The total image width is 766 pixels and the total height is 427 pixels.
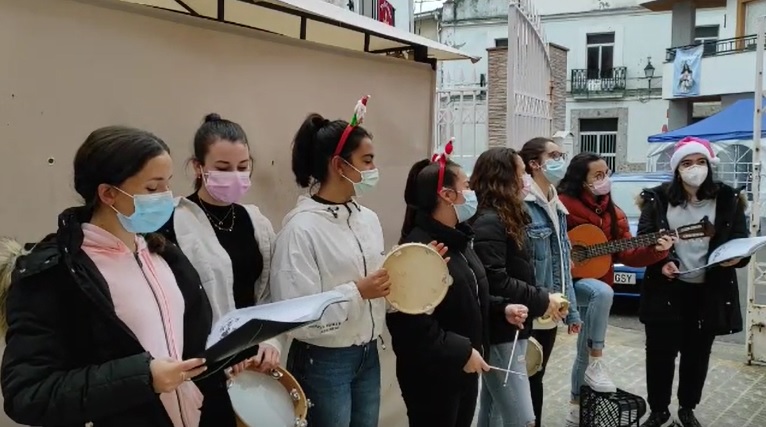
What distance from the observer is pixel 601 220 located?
500 centimetres

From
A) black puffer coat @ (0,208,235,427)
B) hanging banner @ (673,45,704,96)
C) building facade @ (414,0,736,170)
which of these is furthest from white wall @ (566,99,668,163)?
black puffer coat @ (0,208,235,427)

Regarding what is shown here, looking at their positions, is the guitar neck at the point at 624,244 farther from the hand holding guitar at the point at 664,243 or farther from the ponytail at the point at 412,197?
the ponytail at the point at 412,197

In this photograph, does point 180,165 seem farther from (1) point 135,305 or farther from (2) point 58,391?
(2) point 58,391

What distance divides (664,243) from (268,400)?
10.4 ft

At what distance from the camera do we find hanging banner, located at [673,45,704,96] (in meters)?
21.8

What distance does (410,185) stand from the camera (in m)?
3.37

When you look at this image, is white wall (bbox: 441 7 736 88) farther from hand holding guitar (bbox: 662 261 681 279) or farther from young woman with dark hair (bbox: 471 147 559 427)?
young woman with dark hair (bbox: 471 147 559 427)

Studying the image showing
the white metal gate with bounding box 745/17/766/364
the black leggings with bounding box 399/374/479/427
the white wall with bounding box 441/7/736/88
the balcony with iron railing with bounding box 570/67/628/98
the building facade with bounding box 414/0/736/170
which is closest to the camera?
the black leggings with bounding box 399/374/479/427

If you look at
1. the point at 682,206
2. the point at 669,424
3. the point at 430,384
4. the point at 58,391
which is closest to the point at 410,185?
the point at 430,384

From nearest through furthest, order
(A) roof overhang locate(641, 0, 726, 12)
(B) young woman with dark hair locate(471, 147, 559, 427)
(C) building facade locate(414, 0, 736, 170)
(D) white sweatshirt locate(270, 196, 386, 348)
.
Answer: (D) white sweatshirt locate(270, 196, 386, 348), (B) young woman with dark hair locate(471, 147, 559, 427), (A) roof overhang locate(641, 0, 726, 12), (C) building facade locate(414, 0, 736, 170)

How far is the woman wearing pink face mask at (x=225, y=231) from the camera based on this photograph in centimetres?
260

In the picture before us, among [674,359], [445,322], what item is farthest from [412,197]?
[674,359]

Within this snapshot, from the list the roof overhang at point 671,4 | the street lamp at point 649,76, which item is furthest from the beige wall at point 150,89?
the street lamp at point 649,76

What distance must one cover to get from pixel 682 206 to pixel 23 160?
4068mm
